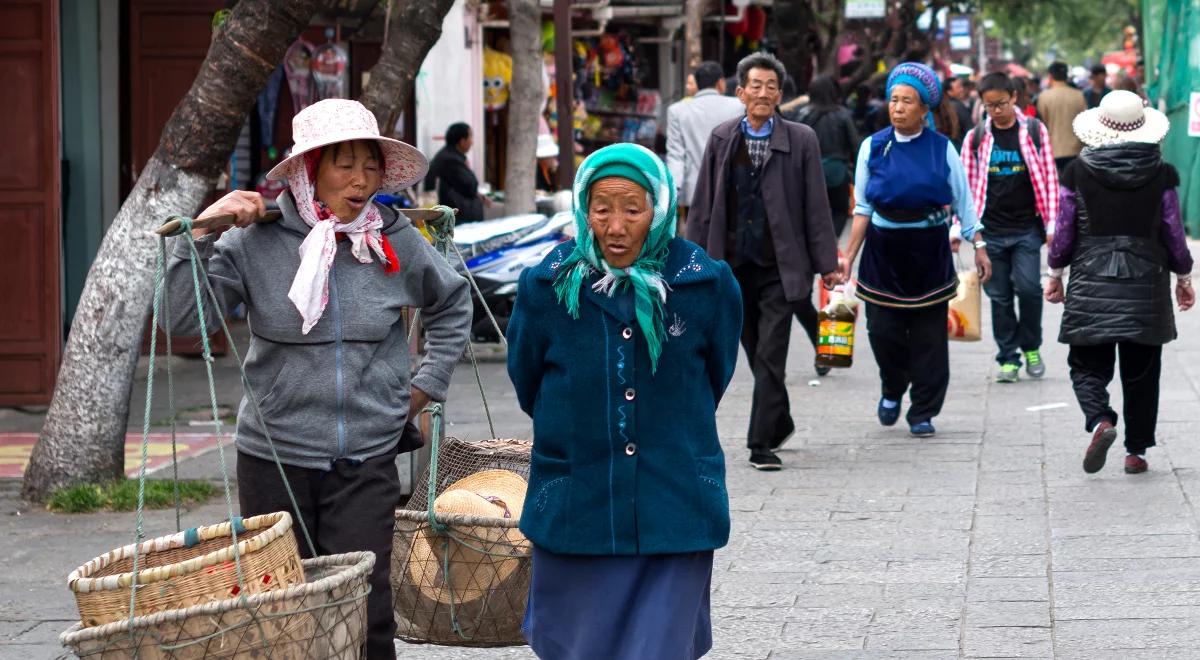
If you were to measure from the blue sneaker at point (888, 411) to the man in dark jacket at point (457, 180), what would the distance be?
247 inches

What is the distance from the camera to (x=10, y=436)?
9898mm

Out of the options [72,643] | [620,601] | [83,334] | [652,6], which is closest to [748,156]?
[83,334]

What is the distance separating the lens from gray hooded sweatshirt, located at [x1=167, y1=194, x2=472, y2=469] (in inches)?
175

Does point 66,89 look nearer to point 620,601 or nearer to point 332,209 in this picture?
point 332,209

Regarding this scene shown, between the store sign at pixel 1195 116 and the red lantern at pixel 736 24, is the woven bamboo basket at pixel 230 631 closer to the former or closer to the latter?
the store sign at pixel 1195 116

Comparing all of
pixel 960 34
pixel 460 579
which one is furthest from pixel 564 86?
pixel 960 34

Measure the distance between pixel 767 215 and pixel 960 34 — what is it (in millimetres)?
54270

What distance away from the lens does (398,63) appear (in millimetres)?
9961

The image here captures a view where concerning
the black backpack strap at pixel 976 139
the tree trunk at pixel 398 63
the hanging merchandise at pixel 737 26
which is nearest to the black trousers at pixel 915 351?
the black backpack strap at pixel 976 139

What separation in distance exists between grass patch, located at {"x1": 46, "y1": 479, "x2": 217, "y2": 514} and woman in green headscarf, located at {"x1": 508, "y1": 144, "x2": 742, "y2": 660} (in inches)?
169

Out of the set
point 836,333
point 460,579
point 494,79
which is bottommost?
point 460,579

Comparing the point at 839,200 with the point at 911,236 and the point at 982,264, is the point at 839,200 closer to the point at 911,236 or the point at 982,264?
the point at 982,264

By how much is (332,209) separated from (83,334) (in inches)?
150

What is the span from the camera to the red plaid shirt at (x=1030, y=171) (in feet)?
35.5
